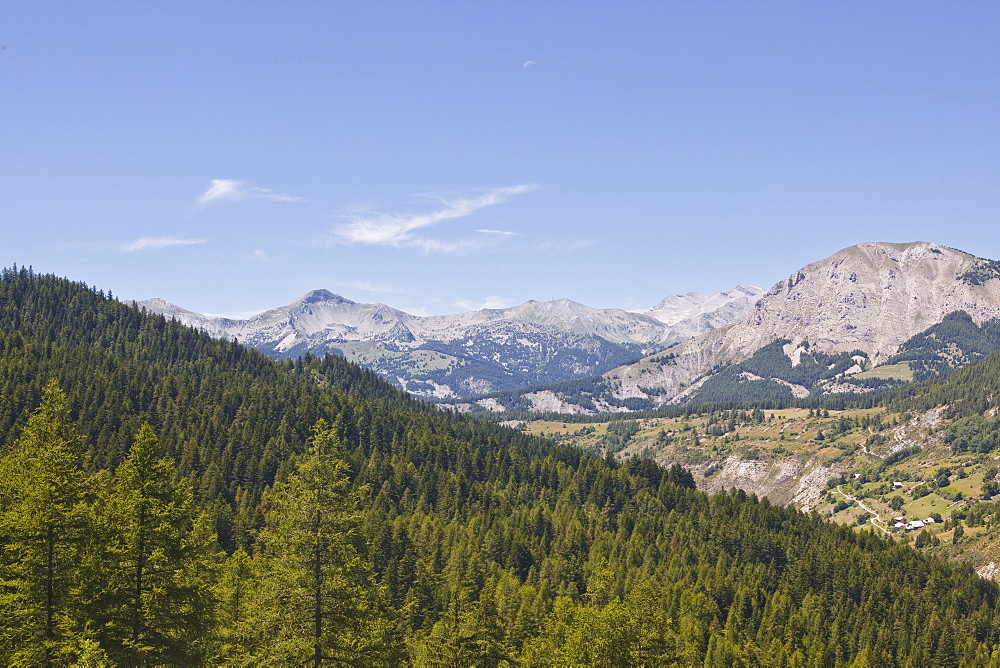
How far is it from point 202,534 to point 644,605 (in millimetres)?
61967

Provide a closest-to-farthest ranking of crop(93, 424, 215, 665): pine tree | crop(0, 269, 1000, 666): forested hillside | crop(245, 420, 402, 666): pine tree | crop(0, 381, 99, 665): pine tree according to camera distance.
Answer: crop(245, 420, 402, 666): pine tree → crop(0, 269, 1000, 666): forested hillside → crop(0, 381, 99, 665): pine tree → crop(93, 424, 215, 665): pine tree

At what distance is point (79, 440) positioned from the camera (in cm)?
5834

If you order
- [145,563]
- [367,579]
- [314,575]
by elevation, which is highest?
[314,575]

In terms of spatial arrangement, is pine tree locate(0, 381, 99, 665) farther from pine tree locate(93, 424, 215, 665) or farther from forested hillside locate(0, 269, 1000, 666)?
pine tree locate(93, 424, 215, 665)

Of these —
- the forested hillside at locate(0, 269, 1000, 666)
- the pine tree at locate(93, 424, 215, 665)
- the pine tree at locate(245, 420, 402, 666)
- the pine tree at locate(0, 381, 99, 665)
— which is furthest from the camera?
the pine tree at locate(93, 424, 215, 665)

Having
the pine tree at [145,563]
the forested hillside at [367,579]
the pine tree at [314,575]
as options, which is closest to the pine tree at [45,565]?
the forested hillside at [367,579]

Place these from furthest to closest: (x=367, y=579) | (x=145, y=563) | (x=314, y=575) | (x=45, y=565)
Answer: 1. (x=145, y=563)
2. (x=45, y=565)
3. (x=367, y=579)
4. (x=314, y=575)

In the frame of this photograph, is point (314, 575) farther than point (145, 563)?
No

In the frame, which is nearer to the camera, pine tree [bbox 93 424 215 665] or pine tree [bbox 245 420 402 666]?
pine tree [bbox 245 420 402 666]

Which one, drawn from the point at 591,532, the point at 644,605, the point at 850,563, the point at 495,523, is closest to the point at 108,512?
the point at 644,605

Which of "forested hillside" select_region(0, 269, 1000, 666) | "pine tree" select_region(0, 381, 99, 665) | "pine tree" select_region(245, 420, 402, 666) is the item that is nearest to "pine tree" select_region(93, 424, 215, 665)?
"forested hillside" select_region(0, 269, 1000, 666)

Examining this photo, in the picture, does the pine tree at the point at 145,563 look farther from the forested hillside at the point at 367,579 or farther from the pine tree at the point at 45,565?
the pine tree at the point at 45,565

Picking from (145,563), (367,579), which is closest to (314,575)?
(367,579)

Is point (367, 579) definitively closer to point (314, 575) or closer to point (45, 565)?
point (314, 575)
